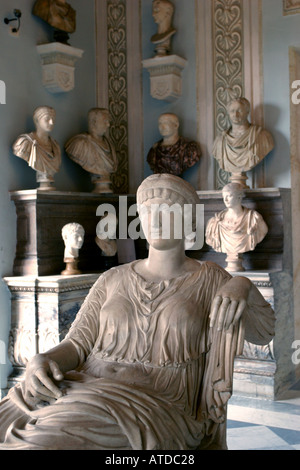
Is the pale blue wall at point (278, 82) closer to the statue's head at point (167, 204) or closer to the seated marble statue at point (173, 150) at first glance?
the seated marble statue at point (173, 150)

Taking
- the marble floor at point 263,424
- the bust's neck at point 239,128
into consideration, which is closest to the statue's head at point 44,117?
the bust's neck at point 239,128

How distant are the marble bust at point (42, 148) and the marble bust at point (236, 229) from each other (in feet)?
5.51

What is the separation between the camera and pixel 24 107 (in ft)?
20.4

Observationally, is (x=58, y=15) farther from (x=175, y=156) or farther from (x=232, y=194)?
(x=232, y=194)

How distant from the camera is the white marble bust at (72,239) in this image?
603cm

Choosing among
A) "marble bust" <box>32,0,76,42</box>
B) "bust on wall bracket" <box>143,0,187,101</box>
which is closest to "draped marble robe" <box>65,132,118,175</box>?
"bust on wall bracket" <box>143,0,187,101</box>

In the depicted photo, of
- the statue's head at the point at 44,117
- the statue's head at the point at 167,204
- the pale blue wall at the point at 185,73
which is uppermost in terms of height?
the pale blue wall at the point at 185,73

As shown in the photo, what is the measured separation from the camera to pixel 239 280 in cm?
263

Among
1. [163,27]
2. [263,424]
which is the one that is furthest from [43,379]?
[163,27]

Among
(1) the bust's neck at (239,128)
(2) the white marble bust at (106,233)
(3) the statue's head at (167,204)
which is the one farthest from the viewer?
(2) the white marble bust at (106,233)

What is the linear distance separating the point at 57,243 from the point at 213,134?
2072mm

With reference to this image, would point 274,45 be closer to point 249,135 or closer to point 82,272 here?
point 249,135

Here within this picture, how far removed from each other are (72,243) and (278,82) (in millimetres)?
2623
